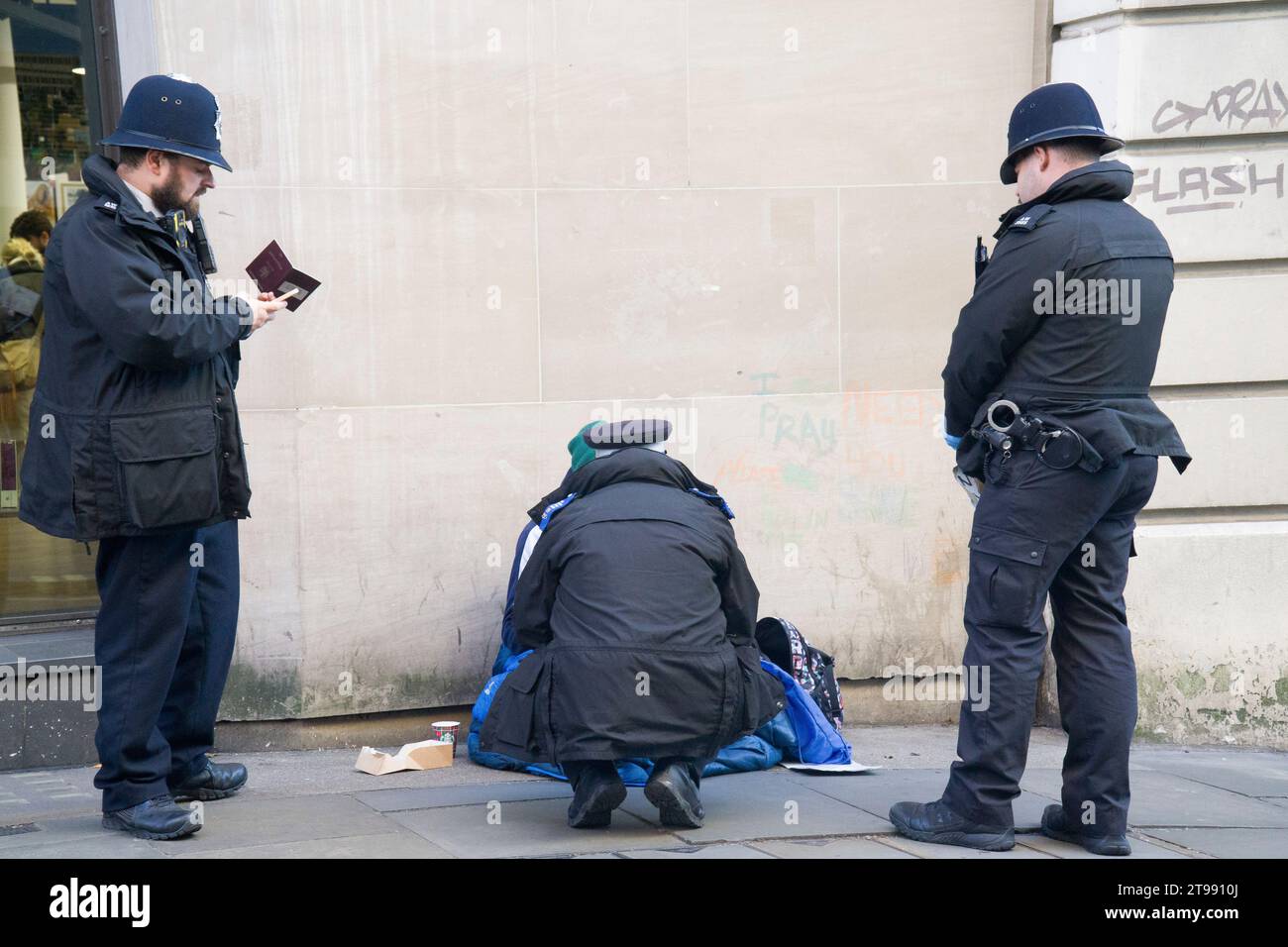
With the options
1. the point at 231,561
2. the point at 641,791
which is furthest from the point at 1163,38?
the point at 231,561

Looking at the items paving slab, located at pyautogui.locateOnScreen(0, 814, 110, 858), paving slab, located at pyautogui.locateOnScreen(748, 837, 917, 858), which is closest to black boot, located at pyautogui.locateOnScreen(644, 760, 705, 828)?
paving slab, located at pyautogui.locateOnScreen(748, 837, 917, 858)

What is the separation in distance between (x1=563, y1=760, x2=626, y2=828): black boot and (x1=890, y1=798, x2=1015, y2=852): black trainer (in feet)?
2.80

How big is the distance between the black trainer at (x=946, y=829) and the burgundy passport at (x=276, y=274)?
2400 mm

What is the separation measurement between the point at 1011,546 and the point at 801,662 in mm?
1628

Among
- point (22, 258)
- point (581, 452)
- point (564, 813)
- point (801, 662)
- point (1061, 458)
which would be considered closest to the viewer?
point (1061, 458)

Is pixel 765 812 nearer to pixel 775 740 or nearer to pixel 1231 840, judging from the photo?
pixel 775 740

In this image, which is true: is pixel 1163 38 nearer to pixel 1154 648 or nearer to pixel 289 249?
pixel 1154 648

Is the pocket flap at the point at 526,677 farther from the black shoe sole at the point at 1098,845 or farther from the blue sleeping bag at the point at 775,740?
the black shoe sole at the point at 1098,845

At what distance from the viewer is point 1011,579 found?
402cm

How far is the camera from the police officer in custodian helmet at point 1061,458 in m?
3.97

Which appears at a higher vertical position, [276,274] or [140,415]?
[276,274]

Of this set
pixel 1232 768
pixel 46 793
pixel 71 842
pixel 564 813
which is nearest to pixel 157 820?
pixel 71 842

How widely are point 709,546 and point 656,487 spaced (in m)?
0.27
